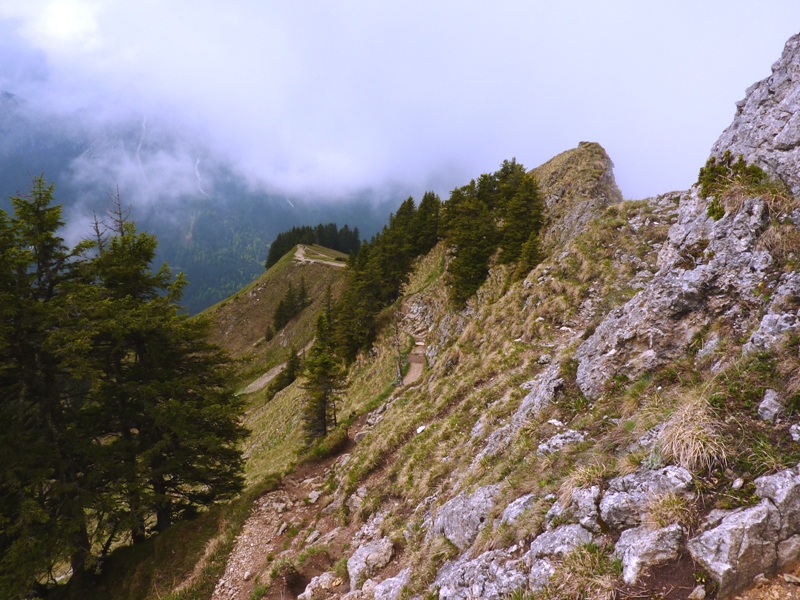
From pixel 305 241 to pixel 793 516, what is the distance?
13873cm

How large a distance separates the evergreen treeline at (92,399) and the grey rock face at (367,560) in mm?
8091

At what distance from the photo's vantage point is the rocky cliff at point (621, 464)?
14.7ft

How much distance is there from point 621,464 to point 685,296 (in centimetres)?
503

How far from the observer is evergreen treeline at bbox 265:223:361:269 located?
135500 mm

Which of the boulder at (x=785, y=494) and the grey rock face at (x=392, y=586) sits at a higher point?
the boulder at (x=785, y=494)

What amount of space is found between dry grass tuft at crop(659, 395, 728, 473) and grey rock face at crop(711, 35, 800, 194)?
571 centimetres

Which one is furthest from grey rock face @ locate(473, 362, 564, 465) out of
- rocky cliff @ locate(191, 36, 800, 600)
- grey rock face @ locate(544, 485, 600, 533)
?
grey rock face @ locate(544, 485, 600, 533)

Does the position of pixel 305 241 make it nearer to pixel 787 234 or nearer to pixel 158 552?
pixel 158 552

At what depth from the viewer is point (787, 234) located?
23.6 ft

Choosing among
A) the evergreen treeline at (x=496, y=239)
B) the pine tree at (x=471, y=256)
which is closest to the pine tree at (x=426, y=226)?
the evergreen treeline at (x=496, y=239)

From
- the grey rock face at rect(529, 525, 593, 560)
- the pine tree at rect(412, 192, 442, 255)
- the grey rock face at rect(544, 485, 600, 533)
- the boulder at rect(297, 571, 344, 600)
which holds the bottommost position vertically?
the boulder at rect(297, 571, 344, 600)

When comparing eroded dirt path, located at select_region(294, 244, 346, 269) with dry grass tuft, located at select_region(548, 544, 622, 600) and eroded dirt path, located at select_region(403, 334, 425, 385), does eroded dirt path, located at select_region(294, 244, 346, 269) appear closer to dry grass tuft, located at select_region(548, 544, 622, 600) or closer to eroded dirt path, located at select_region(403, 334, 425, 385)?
eroded dirt path, located at select_region(403, 334, 425, 385)

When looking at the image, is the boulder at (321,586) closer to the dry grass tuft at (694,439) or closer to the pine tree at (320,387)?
the dry grass tuft at (694,439)

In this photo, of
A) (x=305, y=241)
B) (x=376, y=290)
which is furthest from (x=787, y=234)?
(x=305, y=241)
